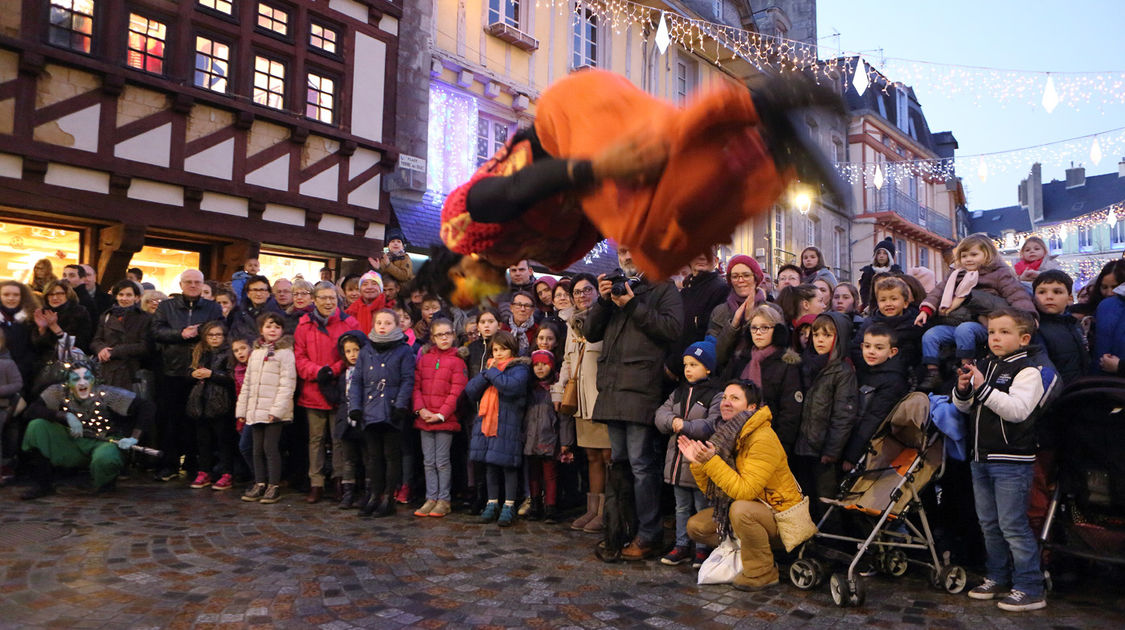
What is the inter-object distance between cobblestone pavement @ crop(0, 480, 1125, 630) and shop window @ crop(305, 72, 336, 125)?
727cm

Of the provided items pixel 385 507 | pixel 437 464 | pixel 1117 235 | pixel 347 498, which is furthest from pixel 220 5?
pixel 1117 235

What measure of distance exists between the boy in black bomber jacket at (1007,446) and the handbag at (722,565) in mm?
1255

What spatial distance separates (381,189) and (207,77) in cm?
294

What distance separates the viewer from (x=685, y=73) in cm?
1650

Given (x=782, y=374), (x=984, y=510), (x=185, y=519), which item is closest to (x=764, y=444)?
(x=782, y=374)

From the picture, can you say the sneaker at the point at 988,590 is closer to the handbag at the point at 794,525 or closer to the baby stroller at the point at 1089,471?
the baby stroller at the point at 1089,471

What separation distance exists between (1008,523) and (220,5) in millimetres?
10683

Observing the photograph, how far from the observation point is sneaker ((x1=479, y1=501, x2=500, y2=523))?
5832mm

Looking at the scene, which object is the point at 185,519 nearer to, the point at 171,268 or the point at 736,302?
the point at 736,302

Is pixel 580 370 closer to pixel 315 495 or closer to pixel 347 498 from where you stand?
pixel 347 498

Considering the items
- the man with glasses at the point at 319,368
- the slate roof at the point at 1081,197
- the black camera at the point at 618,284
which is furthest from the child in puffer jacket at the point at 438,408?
the slate roof at the point at 1081,197

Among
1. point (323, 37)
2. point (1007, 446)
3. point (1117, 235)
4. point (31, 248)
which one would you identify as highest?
point (1117, 235)

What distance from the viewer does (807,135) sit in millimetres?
1565

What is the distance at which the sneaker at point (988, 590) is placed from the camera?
407 centimetres
